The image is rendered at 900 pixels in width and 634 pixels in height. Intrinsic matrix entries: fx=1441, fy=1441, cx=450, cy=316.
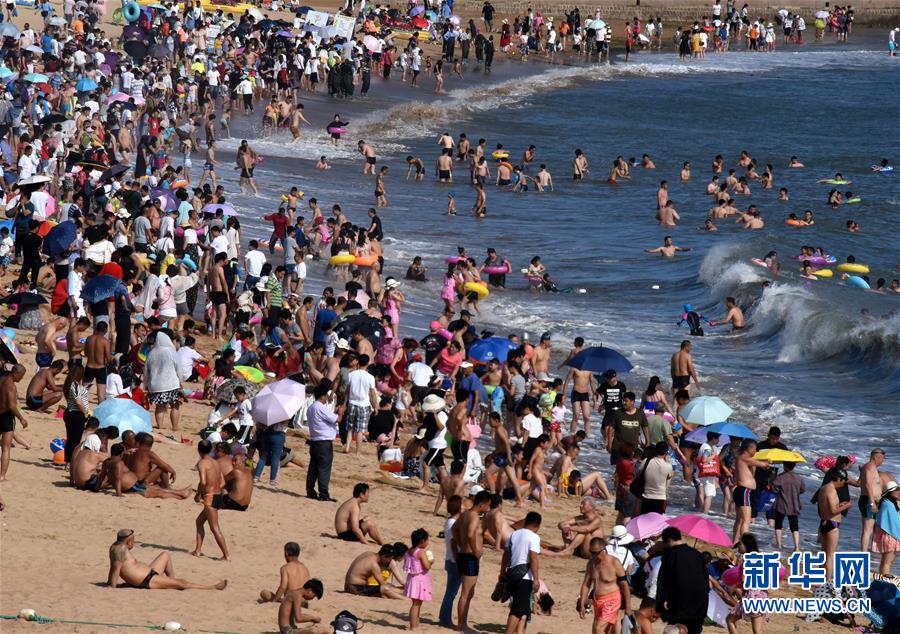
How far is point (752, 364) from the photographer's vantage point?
2284cm

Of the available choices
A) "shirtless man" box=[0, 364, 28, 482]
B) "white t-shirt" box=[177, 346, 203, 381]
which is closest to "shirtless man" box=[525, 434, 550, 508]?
"white t-shirt" box=[177, 346, 203, 381]

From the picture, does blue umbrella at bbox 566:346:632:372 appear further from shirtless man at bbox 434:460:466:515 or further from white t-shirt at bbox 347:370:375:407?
shirtless man at bbox 434:460:466:515

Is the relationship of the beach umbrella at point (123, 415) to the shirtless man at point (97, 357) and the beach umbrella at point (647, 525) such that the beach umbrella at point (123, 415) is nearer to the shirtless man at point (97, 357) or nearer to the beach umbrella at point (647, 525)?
the shirtless man at point (97, 357)

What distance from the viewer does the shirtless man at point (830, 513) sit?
547 inches

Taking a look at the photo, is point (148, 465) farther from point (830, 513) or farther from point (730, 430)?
point (830, 513)

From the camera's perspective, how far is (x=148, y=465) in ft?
44.1

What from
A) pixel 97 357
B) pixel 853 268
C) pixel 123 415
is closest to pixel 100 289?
pixel 97 357

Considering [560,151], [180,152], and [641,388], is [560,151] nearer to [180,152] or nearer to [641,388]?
[180,152]

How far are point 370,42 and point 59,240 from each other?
29.7 metres

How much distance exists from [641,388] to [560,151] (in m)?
23.7

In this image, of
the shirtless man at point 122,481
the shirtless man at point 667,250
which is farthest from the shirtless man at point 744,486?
the shirtless man at point 667,250

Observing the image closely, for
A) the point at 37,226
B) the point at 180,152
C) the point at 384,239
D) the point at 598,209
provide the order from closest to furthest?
the point at 37,226 < the point at 384,239 < the point at 180,152 < the point at 598,209

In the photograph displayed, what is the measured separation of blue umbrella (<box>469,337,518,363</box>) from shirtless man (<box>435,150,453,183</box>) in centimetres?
1842

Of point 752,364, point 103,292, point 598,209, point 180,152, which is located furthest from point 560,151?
point 103,292
